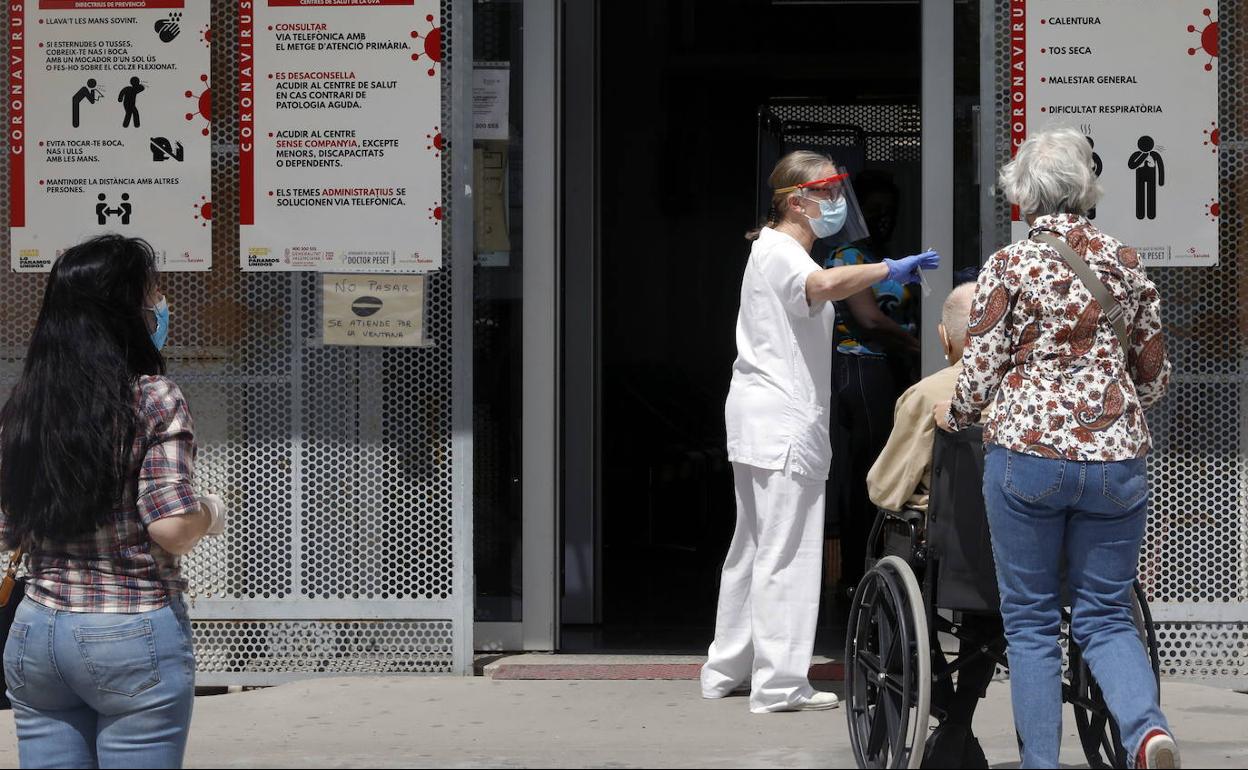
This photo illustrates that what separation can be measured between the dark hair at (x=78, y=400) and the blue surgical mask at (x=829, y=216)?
255 cm

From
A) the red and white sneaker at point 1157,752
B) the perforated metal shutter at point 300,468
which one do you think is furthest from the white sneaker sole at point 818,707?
the red and white sneaker at point 1157,752

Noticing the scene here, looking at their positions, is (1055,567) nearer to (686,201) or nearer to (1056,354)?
(1056,354)

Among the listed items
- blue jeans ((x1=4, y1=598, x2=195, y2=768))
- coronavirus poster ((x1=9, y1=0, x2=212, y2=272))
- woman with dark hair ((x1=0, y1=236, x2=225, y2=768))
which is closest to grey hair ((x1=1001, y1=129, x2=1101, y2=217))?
woman with dark hair ((x1=0, y1=236, x2=225, y2=768))

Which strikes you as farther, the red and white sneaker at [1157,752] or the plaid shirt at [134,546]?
the red and white sneaker at [1157,752]

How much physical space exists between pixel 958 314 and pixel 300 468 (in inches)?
101

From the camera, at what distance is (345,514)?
19.2 ft

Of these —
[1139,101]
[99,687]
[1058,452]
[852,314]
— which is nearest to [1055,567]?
[1058,452]

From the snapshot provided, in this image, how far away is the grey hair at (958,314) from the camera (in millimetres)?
4469

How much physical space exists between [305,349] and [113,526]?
268 centimetres

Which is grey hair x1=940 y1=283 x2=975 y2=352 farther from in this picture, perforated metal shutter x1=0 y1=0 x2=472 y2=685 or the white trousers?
perforated metal shutter x1=0 y1=0 x2=472 y2=685

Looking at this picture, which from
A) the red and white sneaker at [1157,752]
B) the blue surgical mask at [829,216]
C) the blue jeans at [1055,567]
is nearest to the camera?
the red and white sneaker at [1157,752]

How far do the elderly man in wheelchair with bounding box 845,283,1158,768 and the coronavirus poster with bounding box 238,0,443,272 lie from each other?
2.06 m

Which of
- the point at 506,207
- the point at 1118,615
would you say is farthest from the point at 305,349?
the point at 1118,615

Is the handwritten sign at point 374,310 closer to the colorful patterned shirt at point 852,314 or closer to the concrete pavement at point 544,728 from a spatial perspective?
the concrete pavement at point 544,728
